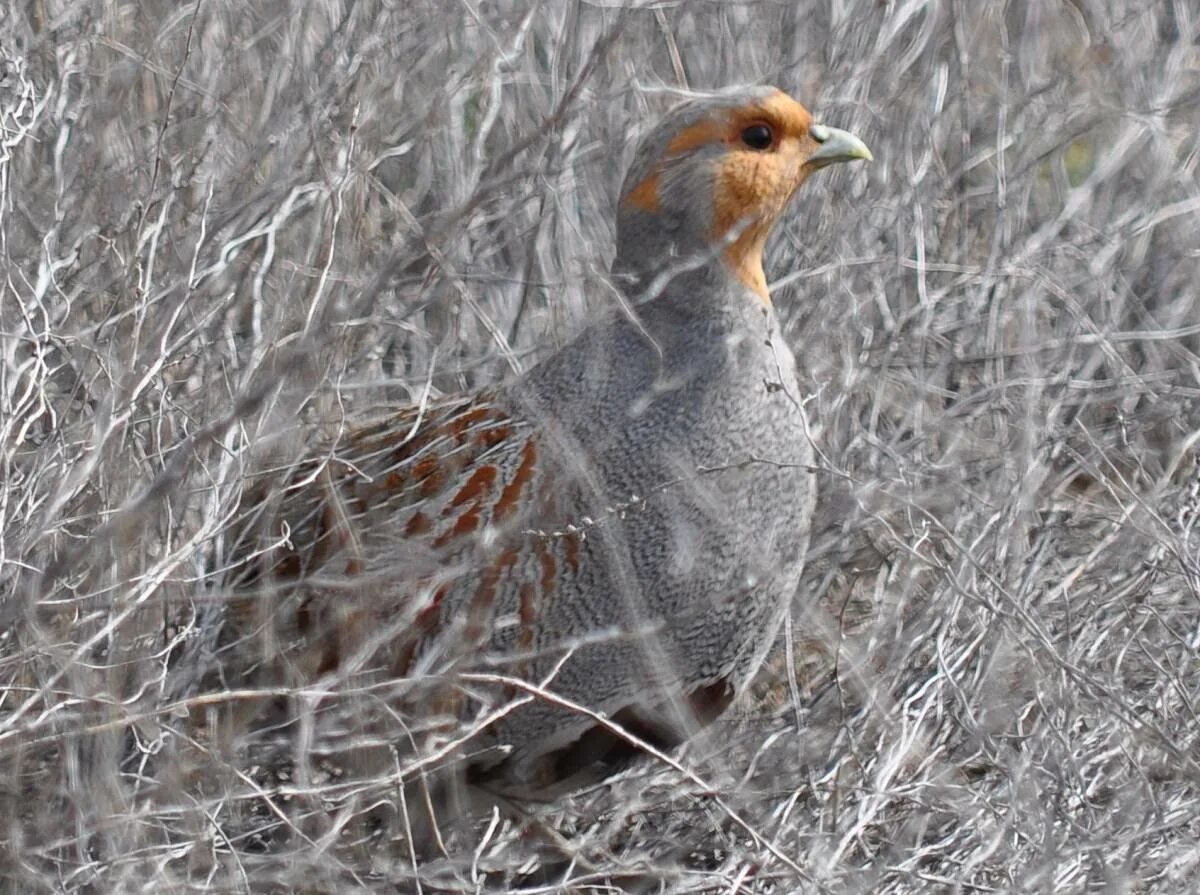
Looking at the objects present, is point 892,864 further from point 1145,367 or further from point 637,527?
point 1145,367

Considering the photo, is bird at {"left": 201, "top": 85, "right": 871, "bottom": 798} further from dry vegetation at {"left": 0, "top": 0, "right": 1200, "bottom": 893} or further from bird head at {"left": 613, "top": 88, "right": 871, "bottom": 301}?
dry vegetation at {"left": 0, "top": 0, "right": 1200, "bottom": 893}

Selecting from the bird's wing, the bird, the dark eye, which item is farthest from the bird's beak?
the bird's wing

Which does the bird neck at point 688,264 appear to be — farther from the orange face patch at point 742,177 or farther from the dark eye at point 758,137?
the dark eye at point 758,137

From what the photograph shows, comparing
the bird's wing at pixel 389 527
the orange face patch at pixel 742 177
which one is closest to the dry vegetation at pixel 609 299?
the bird's wing at pixel 389 527

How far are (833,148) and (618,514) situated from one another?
92 centimetres

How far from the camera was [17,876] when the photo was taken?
10.4 feet

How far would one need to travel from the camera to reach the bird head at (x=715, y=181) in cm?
388

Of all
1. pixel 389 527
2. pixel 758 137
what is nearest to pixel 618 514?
pixel 389 527

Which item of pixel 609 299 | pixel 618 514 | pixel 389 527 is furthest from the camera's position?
pixel 609 299

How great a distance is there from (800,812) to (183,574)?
1.33 meters

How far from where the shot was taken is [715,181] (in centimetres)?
387

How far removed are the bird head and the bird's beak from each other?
0.01m

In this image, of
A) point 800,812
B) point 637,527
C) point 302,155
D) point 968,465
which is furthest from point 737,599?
point 302,155

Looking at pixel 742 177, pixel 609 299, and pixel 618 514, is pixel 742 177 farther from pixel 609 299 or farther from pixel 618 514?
pixel 618 514
